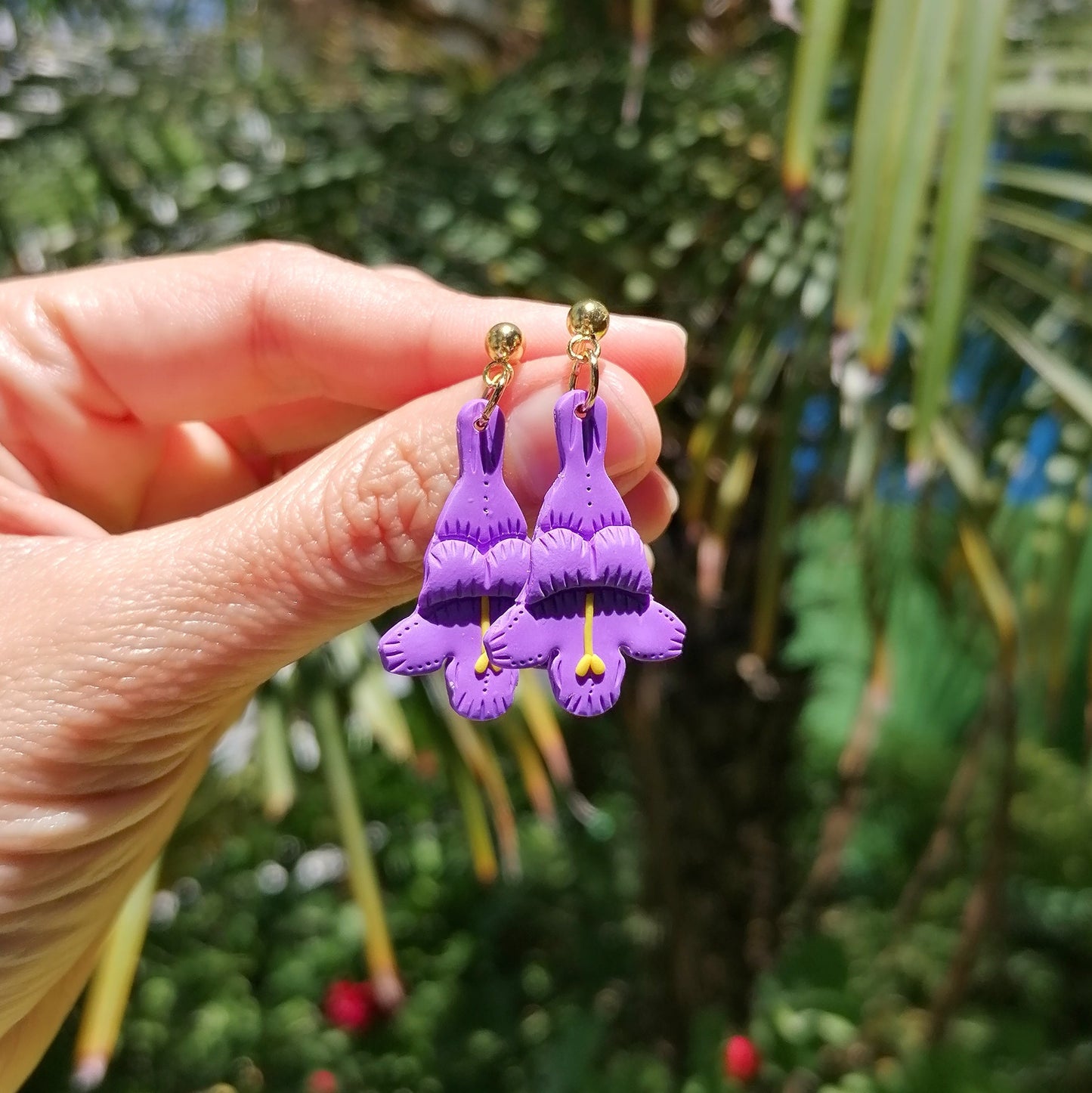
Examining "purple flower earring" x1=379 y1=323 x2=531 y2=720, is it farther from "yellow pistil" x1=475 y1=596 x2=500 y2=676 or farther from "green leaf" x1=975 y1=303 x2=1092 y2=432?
"green leaf" x1=975 y1=303 x2=1092 y2=432

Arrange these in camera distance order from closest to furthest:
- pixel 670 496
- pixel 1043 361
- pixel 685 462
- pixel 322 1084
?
pixel 670 496 < pixel 1043 361 < pixel 685 462 < pixel 322 1084

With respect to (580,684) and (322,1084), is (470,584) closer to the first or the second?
(580,684)

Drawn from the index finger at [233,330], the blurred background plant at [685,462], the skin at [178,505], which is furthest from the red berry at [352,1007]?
the index finger at [233,330]

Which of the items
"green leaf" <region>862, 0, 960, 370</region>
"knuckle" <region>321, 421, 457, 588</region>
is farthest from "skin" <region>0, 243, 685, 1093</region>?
"green leaf" <region>862, 0, 960, 370</region>

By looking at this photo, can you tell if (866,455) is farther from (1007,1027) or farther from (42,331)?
(1007,1027)

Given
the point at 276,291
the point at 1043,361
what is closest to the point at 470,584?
the point at 276,291
